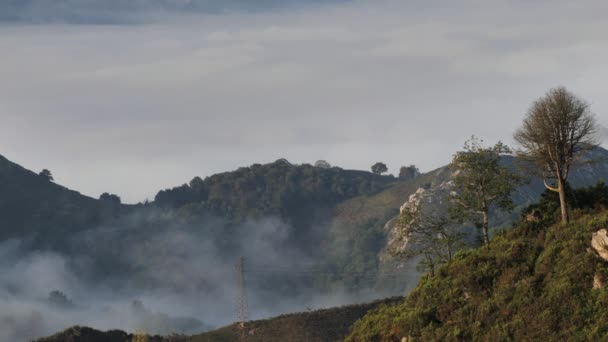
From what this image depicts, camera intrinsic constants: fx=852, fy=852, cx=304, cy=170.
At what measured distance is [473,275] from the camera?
66875 millimetres

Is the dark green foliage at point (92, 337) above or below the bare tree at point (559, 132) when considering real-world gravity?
below

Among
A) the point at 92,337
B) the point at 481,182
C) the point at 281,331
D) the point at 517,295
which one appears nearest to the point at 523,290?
the point at 517,295

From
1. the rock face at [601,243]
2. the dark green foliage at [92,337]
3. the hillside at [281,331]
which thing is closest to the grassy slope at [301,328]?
the hillside at [281,331]

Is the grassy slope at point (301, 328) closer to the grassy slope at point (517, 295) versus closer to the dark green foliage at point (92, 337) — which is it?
the dark green foliage at point (92, 337)

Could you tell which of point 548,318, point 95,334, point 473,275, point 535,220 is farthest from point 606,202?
point 95,334

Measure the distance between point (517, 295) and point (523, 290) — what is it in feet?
1.85

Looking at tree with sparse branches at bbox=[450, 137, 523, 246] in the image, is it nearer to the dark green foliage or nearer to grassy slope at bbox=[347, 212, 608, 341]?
grassy slope at bbox=[347, 212, 608, 341]

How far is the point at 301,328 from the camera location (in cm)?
13138

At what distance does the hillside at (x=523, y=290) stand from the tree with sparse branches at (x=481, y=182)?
5.21 m

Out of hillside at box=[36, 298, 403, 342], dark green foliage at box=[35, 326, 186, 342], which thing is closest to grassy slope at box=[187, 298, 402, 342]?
hillside at box=[36, 298, 403, 342]

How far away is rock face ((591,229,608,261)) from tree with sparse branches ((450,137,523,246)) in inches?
720

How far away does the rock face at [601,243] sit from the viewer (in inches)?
2309

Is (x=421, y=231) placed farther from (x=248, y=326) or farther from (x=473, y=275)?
(x=248, y=326)

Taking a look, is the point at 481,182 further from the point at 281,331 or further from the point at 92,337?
the point at 92,337
